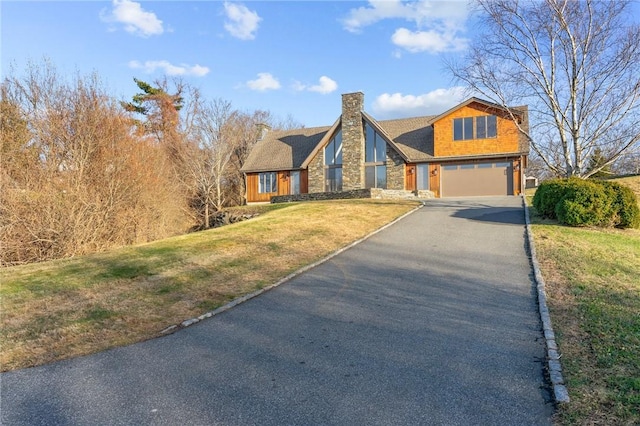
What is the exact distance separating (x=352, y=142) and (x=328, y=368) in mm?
24128

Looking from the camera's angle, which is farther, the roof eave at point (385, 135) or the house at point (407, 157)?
the roof eave at point (385, 135)

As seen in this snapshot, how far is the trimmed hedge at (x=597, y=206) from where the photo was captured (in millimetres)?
12773

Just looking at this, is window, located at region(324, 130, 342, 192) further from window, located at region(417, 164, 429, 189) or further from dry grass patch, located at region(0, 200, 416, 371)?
dry grass patch, located at region(0, 200, 416, 371)

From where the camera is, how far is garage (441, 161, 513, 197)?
25312mm

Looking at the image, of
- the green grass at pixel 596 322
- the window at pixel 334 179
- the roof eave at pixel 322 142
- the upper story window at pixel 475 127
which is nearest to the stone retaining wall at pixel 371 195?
the window at pixel 334 179

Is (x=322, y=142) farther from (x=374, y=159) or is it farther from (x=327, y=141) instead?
(x=374, y=159)

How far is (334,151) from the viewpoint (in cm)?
2908

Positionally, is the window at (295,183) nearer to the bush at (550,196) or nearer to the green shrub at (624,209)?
the bush at (550,196)

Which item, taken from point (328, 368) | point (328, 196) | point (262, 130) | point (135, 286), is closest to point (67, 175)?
point (135, 286)

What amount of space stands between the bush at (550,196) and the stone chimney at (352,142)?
13.6m

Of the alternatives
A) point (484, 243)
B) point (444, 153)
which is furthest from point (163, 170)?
point (444, 153)

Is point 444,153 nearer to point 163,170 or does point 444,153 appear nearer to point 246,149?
point 163,170

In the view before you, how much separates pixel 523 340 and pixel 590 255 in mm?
5795

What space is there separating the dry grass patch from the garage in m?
14.8
